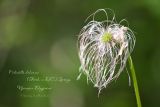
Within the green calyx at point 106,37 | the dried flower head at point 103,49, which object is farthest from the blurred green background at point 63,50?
the green calyx at point 106,37

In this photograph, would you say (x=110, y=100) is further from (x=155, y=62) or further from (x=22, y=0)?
(x=22, y=0)

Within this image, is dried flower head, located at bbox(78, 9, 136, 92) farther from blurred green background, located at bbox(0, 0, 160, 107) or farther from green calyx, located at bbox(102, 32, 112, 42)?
blurred green background, located at bbox(0, 0, 160, 107)

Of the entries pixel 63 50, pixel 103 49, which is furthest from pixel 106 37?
pixel 63 50

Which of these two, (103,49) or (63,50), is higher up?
(63,50)

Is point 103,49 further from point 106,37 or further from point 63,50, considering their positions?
point 63,50

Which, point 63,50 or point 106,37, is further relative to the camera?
point 63,50

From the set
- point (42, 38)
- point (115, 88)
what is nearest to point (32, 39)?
point (42, 38)

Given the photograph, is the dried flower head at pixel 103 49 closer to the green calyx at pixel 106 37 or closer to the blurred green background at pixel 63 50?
the green calyx at pixel 106 37
